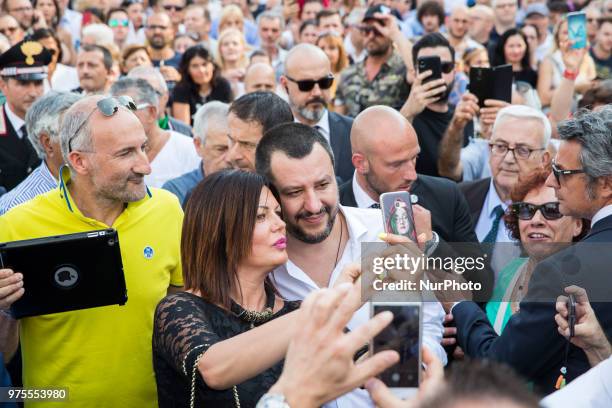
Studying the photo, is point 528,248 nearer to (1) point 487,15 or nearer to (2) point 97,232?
(2) point 97,232

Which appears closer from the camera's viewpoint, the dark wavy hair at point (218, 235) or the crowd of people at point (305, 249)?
the crowd of people at point (305, 249)

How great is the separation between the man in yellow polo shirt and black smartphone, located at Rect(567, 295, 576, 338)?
177cm

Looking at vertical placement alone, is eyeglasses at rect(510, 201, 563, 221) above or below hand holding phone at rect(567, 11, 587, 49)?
below

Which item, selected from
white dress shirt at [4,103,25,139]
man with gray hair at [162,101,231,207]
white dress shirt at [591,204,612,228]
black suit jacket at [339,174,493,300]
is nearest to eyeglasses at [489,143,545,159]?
black suit jacket at [339,174,493,300]

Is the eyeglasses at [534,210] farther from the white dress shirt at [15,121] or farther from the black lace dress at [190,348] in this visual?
the white dress shirt at [15,121]

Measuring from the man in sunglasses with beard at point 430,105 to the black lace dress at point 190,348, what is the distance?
3.58m

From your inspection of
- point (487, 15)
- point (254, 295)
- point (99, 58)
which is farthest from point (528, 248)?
point (487, 15)

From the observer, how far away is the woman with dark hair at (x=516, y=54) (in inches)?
389

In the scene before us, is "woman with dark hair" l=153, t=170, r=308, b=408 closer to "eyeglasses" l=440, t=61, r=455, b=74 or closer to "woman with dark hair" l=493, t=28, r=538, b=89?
"eyeglasses" l=440, t=61, r=455, b=74

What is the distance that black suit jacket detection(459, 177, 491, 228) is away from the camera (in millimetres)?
5426

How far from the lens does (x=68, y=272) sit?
137 inches

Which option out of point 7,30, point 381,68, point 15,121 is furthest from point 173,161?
point 7,30

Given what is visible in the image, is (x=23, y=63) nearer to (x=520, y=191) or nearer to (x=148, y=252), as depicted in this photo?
(x=148, y=252)

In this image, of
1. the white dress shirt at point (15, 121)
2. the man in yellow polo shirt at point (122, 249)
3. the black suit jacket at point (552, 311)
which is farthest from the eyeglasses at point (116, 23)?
the black suit jacket at point (552, 311)
